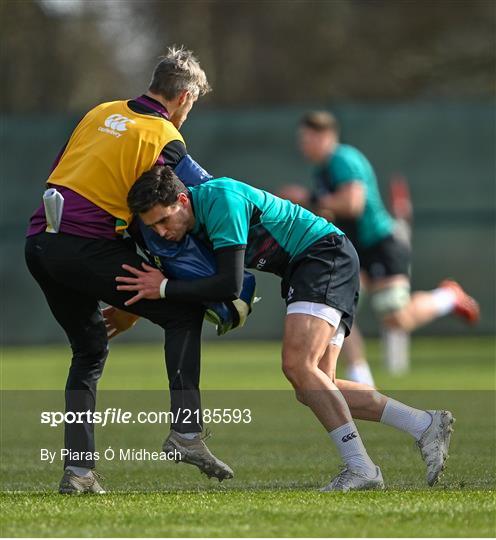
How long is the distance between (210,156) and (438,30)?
1262 centimetres

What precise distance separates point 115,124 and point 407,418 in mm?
1868

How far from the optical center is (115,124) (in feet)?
19.2

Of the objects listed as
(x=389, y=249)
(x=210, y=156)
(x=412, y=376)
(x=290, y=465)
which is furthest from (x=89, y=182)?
(x=210, y=156)

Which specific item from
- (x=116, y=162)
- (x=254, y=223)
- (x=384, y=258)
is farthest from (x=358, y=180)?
(x=116, y=162)

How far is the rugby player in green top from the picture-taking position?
556cm

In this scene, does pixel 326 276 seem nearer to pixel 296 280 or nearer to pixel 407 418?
pixel 296 280

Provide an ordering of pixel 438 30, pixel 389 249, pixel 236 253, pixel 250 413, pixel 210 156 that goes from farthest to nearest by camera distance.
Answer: pixel 438 30
pixel 210 156
pixel 389 249
pixel 250 413
pixel 236 253

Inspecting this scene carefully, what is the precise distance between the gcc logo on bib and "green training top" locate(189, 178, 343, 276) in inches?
16.4

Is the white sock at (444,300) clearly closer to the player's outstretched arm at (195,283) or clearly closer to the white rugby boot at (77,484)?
the player's outstretched arm at (195,283)

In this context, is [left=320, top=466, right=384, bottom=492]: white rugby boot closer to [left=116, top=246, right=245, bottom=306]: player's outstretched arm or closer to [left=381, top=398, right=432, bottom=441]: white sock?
[left=381, top=398, right=432, bottom=441]: white sock

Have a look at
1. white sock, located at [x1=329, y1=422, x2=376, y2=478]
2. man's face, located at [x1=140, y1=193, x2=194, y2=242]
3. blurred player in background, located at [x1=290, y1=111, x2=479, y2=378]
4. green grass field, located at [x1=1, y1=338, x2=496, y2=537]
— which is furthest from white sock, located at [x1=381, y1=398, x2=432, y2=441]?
blurred player in background, located at [x1=290, y1=111, x2=479, y2=378]

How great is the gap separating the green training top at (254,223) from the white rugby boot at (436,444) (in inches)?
38.0

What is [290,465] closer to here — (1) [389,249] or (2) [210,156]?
(1) [389,249]

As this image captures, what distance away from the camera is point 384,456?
22.4 ft
